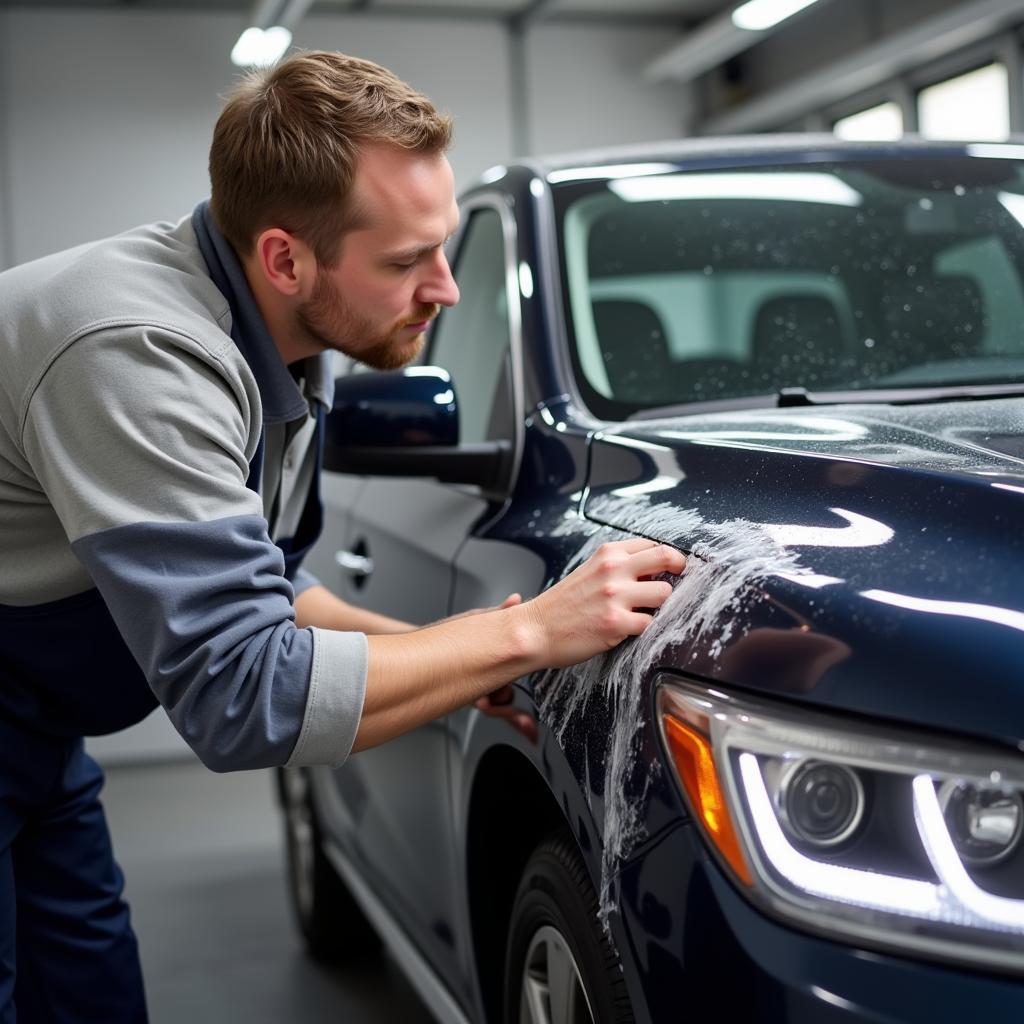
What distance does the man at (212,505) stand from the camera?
136 centimetres

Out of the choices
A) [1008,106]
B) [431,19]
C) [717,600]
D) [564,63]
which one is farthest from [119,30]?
[717,600]

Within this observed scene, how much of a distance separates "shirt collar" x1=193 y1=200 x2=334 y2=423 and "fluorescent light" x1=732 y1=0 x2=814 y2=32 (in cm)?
551

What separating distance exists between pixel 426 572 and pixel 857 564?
1075 millimetres

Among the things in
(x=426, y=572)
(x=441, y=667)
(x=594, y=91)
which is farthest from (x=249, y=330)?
(x=594, y=91)

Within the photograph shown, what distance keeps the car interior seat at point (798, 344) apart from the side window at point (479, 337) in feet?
1.24

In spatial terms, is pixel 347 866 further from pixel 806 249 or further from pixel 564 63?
pixel 564 63

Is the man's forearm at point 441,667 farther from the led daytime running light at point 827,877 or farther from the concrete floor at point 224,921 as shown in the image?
the concrete floor at point 224,921

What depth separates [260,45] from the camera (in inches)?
300

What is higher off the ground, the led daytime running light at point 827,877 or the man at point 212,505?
the man at point 212,505

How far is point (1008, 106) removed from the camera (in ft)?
21.8

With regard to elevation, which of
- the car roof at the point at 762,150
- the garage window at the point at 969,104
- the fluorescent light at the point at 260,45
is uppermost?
the fluorescent light at the point at 260,45

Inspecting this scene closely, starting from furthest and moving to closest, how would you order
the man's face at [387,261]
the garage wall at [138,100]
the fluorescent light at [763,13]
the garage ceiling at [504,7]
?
the garage ceiling at [504,7] → the garage wall at [138,100] → the fluorescent light at [763,13] → the man's face at [387,261]

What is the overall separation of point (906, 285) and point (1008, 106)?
492 cm

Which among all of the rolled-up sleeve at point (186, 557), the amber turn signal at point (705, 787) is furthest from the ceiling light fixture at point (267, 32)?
the amber turn signal at point (705, 787)
